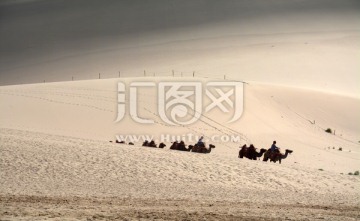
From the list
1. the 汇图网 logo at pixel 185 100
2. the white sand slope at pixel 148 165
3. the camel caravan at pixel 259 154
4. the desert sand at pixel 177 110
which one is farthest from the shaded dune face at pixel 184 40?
the camel caravan at pixel 259 154

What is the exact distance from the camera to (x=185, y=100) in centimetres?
3697

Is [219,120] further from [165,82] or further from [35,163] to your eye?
[35,163]

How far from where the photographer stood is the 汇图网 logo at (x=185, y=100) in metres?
34.3

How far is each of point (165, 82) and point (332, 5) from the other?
50.6 m

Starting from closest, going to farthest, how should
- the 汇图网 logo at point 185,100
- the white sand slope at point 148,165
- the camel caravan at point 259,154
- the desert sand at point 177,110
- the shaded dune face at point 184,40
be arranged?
1. the desert sand at point 177,110
2. the white sand slope at point 148,165
3. the camel caravan at point 259,154
4. the 汇图网 logo at point 185,100
5. the shaded dune face at point 184,40

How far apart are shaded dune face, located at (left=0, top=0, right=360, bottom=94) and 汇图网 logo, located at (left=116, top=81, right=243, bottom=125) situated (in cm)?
1357

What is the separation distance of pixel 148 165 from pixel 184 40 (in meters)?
55.4

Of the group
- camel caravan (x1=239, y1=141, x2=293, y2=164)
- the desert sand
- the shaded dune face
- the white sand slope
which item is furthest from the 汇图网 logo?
the shaded dune face

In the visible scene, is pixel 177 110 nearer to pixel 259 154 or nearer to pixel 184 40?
pixel 259 154

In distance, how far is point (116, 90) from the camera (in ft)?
128

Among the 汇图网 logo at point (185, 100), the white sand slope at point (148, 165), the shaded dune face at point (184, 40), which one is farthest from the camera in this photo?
the shaded dune face at point (184, 40)

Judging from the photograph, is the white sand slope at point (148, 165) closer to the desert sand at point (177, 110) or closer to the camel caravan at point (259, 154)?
the desert sand at point (177, 110)

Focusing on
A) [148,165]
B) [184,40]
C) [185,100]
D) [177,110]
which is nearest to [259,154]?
[148,165]

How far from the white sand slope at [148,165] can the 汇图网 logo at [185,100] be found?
Answer: 57cm
